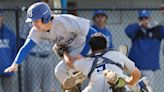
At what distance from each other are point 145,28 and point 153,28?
150 mm

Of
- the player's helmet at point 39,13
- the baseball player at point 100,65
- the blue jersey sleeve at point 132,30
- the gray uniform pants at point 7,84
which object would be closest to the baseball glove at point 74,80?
the baseball player at point 100,65

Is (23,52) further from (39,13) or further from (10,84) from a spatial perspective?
(10,84)

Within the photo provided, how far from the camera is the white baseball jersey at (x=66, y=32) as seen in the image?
22.1 feet

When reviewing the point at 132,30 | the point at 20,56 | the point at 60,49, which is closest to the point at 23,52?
the point at 20,56

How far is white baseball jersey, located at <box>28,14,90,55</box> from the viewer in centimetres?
675

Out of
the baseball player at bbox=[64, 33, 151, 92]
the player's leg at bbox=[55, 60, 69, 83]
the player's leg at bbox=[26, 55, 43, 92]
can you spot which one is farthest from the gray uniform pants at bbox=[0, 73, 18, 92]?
the baseball player at bbox=[64, 33, 151, 92]

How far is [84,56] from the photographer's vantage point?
6668 mm

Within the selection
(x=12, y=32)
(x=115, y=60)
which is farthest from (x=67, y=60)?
(x=12, y=32)

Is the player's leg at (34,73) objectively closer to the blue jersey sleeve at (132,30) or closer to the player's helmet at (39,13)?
the blue jersey sleeve at (132,30)

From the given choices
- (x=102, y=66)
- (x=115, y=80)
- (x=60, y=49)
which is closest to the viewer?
(x=115, y=80)

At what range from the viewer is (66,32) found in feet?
22.3

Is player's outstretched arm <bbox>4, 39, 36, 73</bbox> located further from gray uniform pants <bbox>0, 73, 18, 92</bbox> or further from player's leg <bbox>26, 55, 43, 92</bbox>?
player's leg <bbox>26, 55, 43, 92</bbox>

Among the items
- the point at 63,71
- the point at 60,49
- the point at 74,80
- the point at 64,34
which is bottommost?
the point at 63,71

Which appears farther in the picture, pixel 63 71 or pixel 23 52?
pixel 63 71
